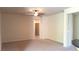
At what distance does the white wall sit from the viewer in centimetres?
664

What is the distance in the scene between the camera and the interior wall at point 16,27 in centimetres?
692

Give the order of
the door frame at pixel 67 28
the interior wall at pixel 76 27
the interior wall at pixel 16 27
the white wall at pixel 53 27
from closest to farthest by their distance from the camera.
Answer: the door frame at pixel 67 28, the interior wall at pixel 76 27, the white wall at pixel 53 27, the interior wall at pixel 16 27

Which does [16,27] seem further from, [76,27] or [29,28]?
[76,27]

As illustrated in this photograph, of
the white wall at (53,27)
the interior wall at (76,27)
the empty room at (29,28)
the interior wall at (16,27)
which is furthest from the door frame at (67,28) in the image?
the interior wall at (16,27)

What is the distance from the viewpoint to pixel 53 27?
25.1ft

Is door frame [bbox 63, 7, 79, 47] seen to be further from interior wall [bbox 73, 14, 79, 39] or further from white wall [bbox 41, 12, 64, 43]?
white wall [bbox 41, 12, 64, 43]

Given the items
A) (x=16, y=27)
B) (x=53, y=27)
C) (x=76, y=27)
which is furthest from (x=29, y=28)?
(x=76, y=27)

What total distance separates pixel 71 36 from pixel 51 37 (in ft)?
7.44

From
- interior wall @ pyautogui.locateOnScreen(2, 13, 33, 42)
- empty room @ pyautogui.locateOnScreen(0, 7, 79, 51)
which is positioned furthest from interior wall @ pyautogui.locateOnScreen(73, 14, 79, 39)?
interior wall @ pyautogui.locateOnScreen(2, 13, 33, 42)

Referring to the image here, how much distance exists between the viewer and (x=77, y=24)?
6.20m

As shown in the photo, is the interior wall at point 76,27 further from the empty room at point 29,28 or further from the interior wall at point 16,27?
the interior wall at point 16,27

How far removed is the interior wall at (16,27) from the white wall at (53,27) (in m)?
1.11
